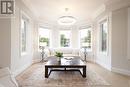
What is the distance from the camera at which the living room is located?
449 cm

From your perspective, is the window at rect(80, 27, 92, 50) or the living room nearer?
the living room

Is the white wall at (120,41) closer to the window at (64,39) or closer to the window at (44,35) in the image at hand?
the window at (64,39)

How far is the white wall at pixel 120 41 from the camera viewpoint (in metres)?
5.56

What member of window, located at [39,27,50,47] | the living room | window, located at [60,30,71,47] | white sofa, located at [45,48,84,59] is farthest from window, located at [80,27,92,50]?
window, located at [39,27,50,47]

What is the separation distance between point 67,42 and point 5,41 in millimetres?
5898

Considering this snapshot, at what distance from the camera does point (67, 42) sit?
10.0 meters

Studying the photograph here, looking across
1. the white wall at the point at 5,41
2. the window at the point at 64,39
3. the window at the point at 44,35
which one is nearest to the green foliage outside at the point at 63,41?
the window at the point at 64,39

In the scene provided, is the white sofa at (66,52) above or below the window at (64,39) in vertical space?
below

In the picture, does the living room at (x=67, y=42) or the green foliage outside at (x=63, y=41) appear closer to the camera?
the living room at (x=67, y=42)

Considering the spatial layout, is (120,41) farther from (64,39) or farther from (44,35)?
(44,35)

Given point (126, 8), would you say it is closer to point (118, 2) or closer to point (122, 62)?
point (118, 2)

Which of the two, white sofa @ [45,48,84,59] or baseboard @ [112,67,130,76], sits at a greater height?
white sofa @ [45,48,84,59]

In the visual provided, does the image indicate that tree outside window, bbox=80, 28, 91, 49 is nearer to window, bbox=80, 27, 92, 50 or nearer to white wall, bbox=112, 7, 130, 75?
window, bbox=80, 27, 92, 50

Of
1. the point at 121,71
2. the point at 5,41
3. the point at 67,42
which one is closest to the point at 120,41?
the point at 121,71
